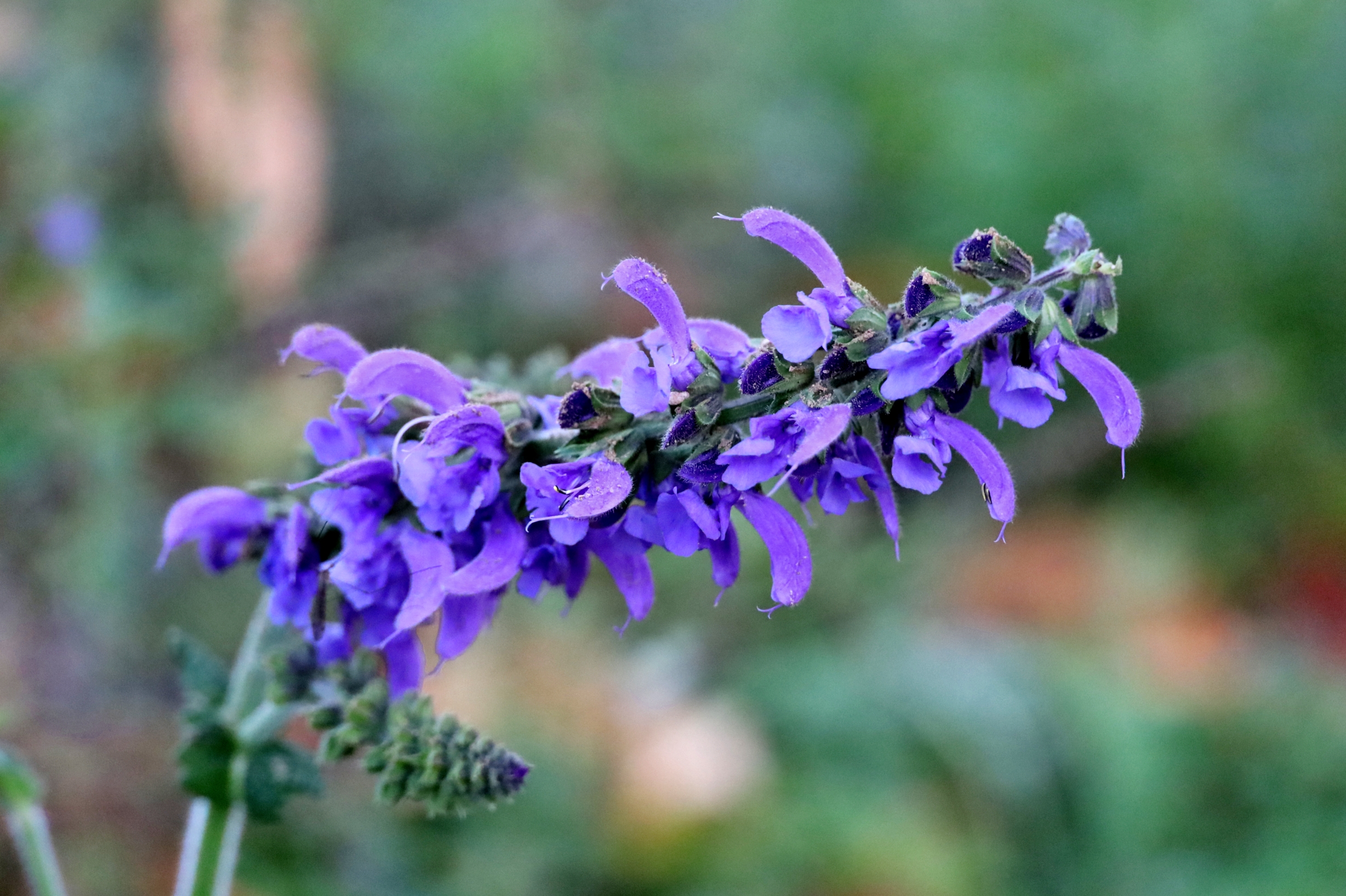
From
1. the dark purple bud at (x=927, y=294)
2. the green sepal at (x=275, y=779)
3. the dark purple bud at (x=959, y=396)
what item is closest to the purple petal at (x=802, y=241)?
the dark purple bud at (x=927, y=294)

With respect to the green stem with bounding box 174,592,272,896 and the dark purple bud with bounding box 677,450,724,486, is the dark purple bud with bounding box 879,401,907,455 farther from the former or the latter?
the green stem with bounding box 174,592,272,896

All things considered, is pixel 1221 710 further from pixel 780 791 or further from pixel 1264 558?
pixel 780 791

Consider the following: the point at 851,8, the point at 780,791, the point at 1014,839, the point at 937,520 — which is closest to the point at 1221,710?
the point at 1014,839

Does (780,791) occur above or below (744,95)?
below

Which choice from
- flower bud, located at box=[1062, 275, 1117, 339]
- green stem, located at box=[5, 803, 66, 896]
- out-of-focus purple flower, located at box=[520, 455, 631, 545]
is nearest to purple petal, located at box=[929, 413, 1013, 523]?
flower bud, located at box=[1062, 275, 1117, 339]

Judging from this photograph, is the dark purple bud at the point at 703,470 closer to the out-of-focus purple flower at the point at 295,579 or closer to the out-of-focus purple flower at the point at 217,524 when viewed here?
the out-of-focus purple flower at the point at 295,579

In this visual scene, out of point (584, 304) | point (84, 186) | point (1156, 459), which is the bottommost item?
point (1156, 459)

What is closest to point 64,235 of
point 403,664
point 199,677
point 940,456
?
point 199,677
